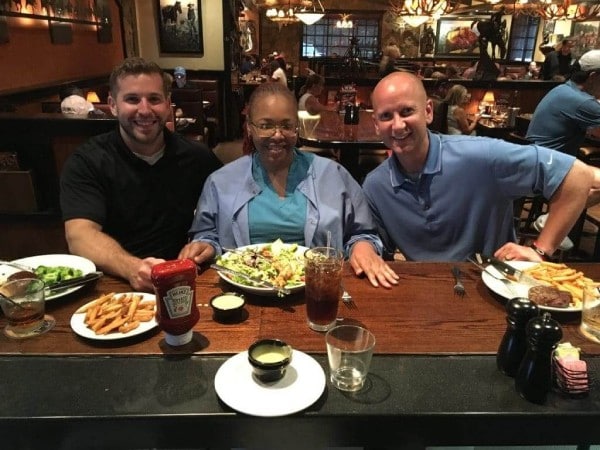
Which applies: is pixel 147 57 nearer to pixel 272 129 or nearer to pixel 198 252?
pixel 272 129

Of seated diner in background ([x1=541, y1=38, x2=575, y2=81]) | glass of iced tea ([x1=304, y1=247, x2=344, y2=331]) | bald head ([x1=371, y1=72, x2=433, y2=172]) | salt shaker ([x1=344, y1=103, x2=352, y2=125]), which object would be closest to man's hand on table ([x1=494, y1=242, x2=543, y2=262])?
bald head ([x1=371, y1=72, x2=433, y2=172])

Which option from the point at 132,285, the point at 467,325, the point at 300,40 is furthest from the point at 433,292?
the point at 300,40

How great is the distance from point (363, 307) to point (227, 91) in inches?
306

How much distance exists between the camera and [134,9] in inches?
322

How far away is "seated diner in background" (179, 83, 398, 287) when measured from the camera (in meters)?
1.90

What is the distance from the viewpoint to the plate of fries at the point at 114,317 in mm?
1188

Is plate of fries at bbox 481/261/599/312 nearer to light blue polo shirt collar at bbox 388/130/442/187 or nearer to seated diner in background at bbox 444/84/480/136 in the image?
light blue polo shirt collar at bbox 388/130/442/187

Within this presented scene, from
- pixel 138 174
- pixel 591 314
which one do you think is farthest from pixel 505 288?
pixel 138 174

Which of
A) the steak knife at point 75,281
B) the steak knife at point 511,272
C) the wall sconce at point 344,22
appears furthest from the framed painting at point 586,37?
the steak knife at point 75,281

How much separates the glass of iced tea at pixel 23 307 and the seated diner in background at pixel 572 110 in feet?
12.3

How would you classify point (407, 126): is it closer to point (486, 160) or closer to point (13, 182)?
point (486, 160)

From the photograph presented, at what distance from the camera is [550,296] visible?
1308 millimetres

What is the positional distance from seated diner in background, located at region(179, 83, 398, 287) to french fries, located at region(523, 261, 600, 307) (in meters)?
0.58

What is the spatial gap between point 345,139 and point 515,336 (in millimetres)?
2844
